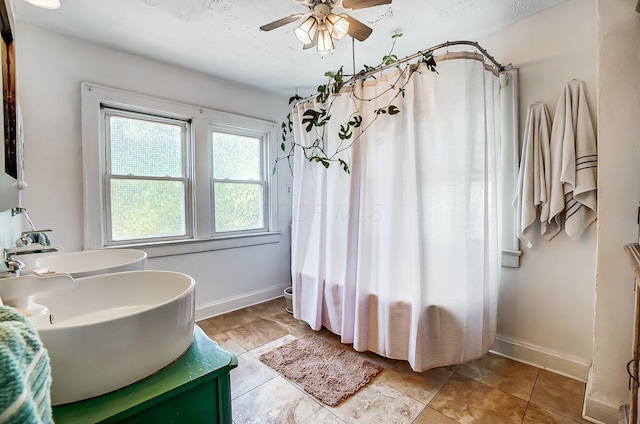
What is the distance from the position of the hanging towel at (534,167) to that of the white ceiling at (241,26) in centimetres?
70

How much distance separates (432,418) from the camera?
1.47 meters

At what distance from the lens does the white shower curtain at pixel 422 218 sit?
164 cm

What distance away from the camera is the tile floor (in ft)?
4.83

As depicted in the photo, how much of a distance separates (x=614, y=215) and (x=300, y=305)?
6.89ft

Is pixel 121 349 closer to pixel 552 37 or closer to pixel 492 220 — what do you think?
pixel 492 220

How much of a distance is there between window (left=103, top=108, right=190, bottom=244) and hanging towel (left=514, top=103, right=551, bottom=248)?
8.79ft

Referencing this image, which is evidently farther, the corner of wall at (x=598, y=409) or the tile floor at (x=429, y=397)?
the tile floor at (x=429, y=397)

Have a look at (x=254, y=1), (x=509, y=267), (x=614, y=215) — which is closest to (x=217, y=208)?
(x=254, y=1)

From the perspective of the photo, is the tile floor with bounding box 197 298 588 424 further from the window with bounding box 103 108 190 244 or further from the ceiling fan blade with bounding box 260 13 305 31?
the ceiling fan blade with bounding box 260 13 305 31

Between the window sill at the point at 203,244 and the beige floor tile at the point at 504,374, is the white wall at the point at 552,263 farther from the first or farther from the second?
the window sill at the point at 203,244

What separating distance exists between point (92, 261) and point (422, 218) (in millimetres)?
1891

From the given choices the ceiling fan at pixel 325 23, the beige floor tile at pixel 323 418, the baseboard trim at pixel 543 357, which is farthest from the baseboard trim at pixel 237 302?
the ceiling fan at pixel 325 23

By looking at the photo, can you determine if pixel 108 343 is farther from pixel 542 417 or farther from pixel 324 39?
pixel 542 417

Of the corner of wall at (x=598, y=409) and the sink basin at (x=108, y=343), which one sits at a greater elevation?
the sink basin at (x=108, y=343)
